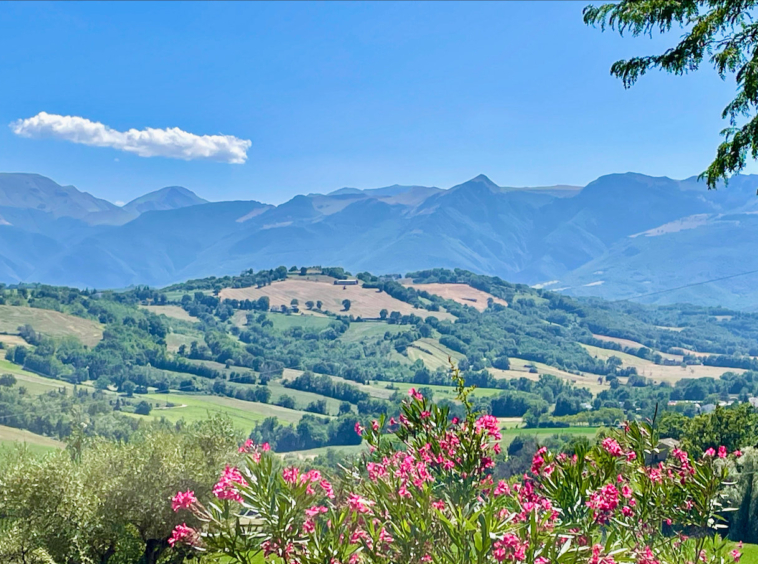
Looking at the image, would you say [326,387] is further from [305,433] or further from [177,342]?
[177,342]

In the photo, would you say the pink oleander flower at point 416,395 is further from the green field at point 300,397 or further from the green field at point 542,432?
the green field at point 300,397

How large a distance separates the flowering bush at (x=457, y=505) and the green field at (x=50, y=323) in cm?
17485

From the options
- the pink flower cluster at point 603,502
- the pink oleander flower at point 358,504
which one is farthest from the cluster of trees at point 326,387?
the pink oleander flower at point 358,504

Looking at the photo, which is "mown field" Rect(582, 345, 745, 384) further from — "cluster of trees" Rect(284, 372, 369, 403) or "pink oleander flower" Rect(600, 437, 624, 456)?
"pink oleander flower" Rect(600, 437, 624, 456)

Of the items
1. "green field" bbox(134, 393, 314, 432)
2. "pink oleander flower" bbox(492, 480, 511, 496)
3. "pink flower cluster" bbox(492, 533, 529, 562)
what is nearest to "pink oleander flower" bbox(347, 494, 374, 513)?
"pink flower cluster" bbox(492, 533, 529, 562)

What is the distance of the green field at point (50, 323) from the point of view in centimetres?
16888

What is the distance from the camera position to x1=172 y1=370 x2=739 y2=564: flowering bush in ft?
20.6

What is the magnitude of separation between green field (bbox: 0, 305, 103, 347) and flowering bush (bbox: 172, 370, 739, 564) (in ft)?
574

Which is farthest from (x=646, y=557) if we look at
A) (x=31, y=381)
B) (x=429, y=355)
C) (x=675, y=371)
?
(x=675, y=371)

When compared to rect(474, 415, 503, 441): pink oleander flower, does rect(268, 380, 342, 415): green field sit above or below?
below

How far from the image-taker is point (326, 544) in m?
6.43

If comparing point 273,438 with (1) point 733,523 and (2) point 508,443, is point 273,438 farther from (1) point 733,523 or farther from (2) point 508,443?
(1) point 733,523

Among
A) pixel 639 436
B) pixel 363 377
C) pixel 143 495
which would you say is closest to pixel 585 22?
pixel 639 436

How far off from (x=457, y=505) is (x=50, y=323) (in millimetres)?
188707
